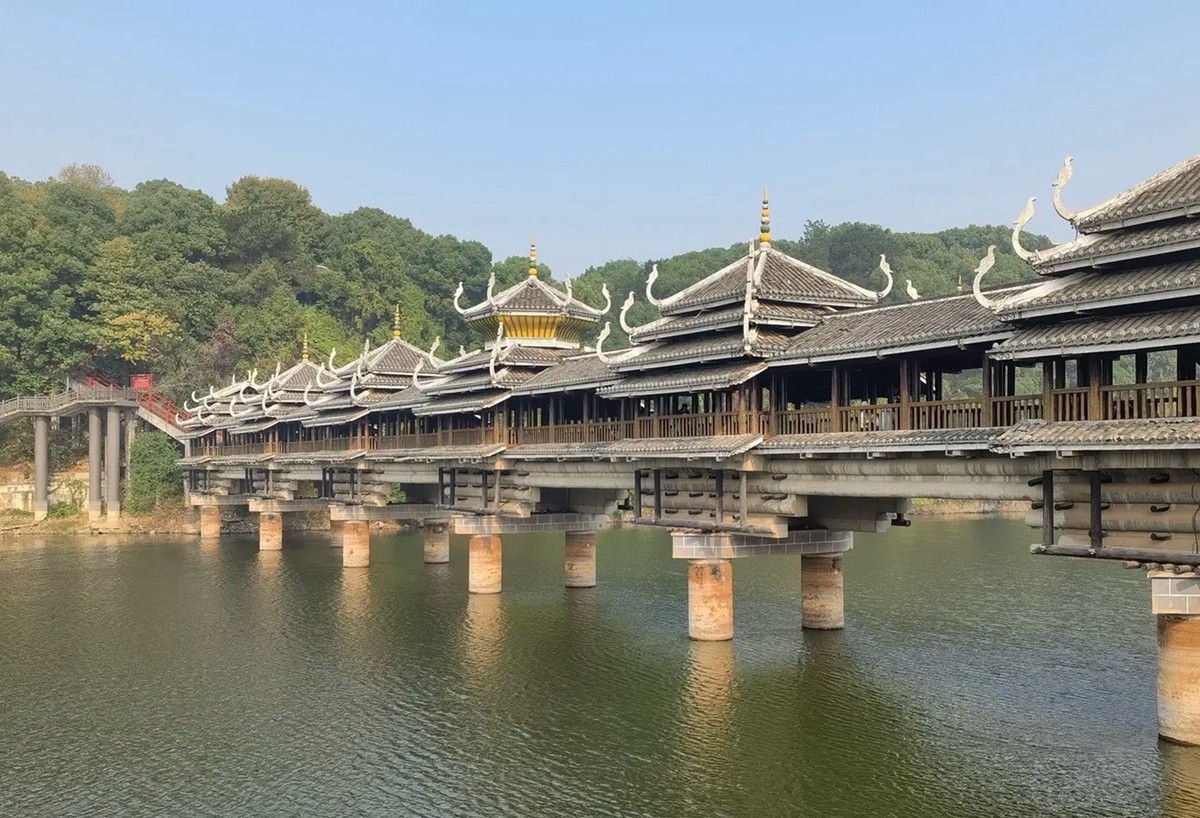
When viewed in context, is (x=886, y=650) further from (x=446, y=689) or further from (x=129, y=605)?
(x=129, y=605)

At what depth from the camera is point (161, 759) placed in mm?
22875

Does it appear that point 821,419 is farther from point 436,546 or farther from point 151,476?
point 151,476

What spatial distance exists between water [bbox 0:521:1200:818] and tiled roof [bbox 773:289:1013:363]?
27.6 feet

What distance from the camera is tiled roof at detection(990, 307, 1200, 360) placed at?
716 inches

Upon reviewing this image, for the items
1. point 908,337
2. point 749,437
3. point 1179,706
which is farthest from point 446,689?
point 1179,706

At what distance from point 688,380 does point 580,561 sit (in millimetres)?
17619

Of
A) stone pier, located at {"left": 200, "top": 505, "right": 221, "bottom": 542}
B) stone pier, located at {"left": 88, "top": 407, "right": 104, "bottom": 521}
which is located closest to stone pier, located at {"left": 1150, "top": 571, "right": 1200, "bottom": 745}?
stone pier, located at {"left": 200, "top": 505, "right": 221, "bottom": 542}

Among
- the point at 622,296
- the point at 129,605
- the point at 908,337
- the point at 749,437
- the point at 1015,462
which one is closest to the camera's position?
the point at 1015,462

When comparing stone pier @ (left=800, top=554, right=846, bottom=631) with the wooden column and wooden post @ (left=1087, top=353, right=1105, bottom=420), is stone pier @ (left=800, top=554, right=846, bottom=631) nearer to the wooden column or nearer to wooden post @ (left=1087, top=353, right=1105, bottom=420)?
the wooden column

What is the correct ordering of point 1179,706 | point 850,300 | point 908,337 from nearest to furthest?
point 1179,706 < point 908,337 < point 850,300

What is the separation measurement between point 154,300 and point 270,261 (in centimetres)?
1417

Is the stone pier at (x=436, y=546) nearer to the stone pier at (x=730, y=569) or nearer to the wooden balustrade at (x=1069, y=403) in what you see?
the stone pier at (x=730, y=569)

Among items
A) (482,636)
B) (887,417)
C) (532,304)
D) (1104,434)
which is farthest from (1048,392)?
(532,304)

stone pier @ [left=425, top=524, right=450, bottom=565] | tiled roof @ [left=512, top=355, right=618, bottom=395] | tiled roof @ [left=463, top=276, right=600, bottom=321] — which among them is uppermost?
tiled roof @ [left=463, top=276, right=600, bottom=321]
